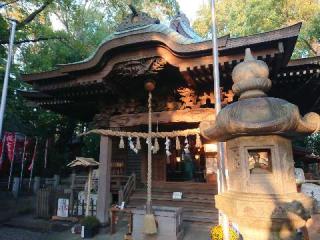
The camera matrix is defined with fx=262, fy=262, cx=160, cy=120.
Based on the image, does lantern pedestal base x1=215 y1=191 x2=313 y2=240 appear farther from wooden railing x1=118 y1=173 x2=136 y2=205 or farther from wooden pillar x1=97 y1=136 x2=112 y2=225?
wooden railing x1=118 y1=173 x2=136 y2=205

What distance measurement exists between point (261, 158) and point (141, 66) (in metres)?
5.33

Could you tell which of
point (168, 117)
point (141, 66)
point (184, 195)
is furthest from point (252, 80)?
point (184, 195)

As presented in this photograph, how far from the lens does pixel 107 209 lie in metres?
9.09

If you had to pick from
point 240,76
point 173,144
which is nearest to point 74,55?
point 173,144

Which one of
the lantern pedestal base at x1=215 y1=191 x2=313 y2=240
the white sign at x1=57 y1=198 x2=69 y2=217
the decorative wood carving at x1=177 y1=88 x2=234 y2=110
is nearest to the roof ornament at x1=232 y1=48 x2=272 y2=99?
the lantern pedestal base at x1=215 y1=191 x2=313 y2=240

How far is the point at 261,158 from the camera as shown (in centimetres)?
387

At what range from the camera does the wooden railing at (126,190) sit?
988 cm

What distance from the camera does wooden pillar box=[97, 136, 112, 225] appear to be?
8953mm

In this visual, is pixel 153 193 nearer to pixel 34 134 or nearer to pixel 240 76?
pixel 240 76

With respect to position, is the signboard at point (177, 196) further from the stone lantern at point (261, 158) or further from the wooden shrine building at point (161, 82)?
the stone lantern at point (261, 158)

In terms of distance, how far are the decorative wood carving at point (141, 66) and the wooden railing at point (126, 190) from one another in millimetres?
4466

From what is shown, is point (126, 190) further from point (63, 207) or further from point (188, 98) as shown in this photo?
point (188, 98)

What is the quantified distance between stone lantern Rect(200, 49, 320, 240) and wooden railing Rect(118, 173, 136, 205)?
21.6 feet

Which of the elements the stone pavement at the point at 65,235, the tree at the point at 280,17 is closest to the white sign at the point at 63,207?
the stone pavement at the point at 65,235
